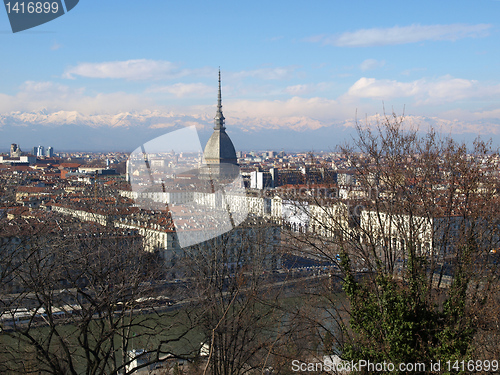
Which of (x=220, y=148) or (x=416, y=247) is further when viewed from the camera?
(x=220, y=148)

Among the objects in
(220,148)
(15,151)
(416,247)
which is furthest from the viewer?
(15,151)

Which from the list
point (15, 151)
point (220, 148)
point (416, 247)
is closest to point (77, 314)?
point (416, 247)

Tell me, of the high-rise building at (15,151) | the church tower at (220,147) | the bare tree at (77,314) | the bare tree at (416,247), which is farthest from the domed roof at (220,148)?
the high-rise building at (15,151)

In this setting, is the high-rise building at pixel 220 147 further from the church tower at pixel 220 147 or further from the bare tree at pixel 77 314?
the bare tree at pixel 77 314

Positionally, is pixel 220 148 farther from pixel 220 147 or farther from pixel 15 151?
pixel 15 151

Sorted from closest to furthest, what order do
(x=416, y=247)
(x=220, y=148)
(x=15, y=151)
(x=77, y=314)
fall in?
(x=77, y=314) → (x=416, y=247) → (x=220, y=148) → (x=15, y=151)

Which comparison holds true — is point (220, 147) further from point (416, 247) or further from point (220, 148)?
point (416, 247)

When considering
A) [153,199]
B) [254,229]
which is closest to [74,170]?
[153,199]

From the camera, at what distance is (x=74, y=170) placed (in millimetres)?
51719

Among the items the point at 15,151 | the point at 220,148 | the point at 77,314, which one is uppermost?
the point at 15,151

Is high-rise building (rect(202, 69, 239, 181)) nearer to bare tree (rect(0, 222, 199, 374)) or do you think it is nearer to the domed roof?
the domed roof

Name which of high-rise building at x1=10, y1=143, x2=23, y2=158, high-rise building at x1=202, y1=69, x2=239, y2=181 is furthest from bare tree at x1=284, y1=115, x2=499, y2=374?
high-rise building at x1=10, y1=143, x2=23, y2=158

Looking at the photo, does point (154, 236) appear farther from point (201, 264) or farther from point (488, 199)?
point (488, 199)

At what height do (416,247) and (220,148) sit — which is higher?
(220,148)
